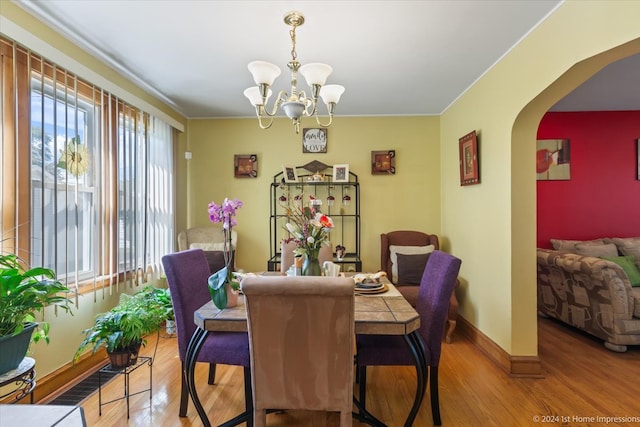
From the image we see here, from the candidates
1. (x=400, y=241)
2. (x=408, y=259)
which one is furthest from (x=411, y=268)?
(x=400, y=241)

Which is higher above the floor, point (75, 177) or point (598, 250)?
point (75, 177)

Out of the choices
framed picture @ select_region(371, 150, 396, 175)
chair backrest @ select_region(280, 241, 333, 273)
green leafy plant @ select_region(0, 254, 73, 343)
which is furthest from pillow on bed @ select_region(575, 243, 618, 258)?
green leafy plant @ select_region(0, 254, 73, 343)

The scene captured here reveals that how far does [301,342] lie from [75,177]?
2080 millimetres

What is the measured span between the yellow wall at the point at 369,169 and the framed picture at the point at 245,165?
0.19 ft

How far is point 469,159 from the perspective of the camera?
304 cm

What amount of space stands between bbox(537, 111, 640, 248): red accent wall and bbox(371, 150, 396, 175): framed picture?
76.0 inches

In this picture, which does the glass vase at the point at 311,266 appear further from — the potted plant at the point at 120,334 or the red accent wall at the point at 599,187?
the red accent wall at the point at 599,187

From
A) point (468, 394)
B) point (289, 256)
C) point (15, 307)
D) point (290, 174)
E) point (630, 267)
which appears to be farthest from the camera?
point (290, 174)

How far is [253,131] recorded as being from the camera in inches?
157

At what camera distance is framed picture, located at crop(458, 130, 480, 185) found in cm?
289

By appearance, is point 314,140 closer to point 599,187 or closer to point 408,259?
point 408,259

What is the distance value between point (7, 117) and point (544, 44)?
3332mm

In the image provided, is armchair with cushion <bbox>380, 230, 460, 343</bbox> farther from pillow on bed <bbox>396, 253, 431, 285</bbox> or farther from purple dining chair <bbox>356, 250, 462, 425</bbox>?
purple dining chair <bbox>356, 250, 462, 425</bbox>

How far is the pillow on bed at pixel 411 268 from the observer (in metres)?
3.32
